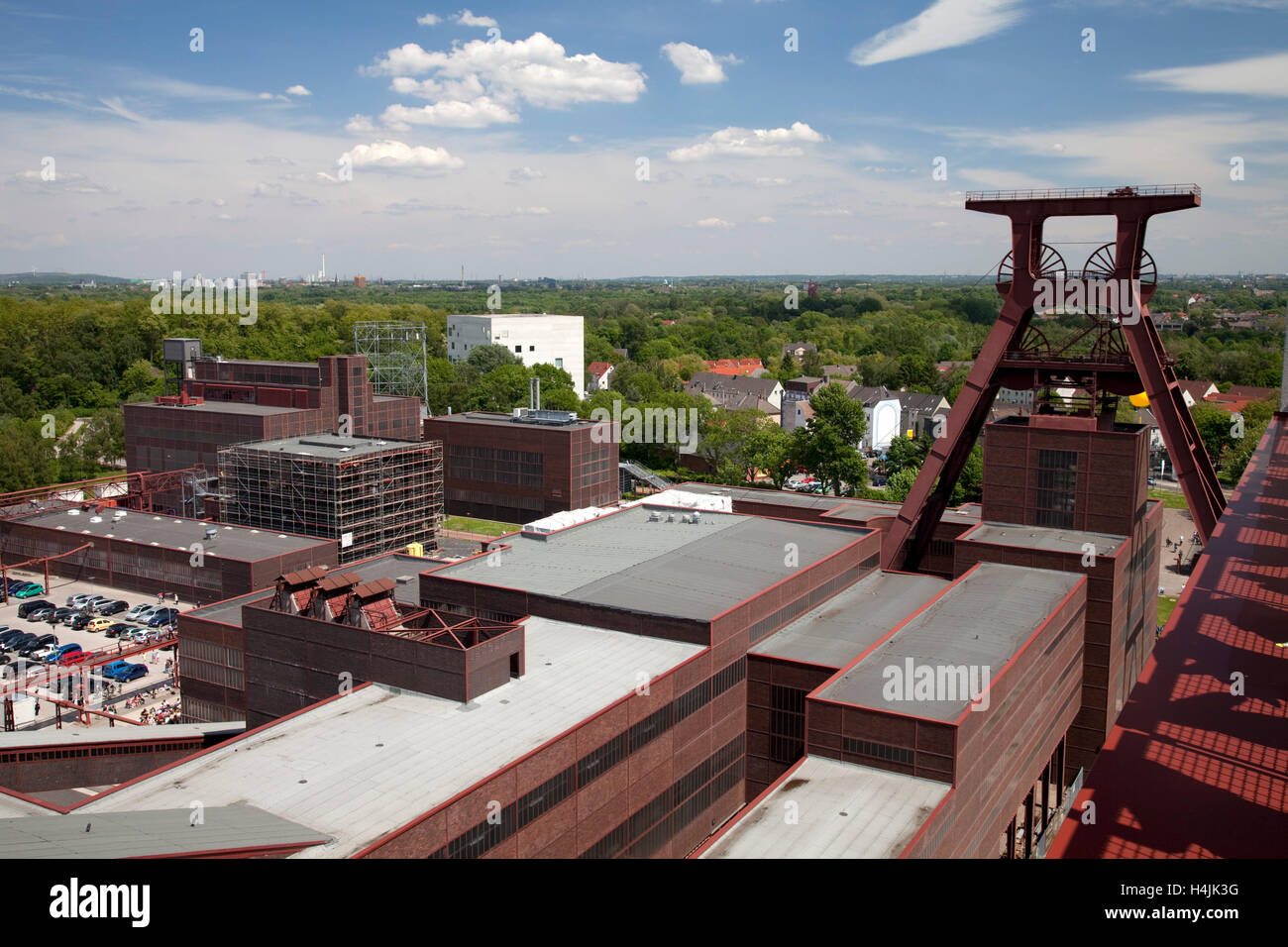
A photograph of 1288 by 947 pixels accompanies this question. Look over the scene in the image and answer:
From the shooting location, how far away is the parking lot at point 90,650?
38719 mm

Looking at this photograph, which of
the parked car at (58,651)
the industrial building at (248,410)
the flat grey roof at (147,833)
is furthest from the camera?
the industrial building at (248,410)

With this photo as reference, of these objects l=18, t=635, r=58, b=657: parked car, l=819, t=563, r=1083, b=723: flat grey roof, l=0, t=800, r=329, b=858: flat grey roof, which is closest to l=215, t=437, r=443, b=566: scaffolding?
l=18, t=635, r=58, b=657: parked car

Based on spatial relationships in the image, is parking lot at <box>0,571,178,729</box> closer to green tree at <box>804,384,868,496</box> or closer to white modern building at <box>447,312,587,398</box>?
green tree at <box>804,384,868,496</box>

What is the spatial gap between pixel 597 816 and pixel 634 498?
56538mm

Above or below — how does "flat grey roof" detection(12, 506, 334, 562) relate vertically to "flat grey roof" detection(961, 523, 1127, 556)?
below

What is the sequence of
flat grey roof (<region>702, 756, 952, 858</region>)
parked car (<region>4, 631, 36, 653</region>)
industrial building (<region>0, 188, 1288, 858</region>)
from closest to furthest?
1. industrial building (<region>0, 188, 1288, 858</region>)
2. flat grey roof (<region>702, 756, 952, 858</region>)
3. parked car (<region>4, 631, 36, 653</region>)

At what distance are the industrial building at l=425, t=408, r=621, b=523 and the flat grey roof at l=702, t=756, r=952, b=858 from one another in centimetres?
4644

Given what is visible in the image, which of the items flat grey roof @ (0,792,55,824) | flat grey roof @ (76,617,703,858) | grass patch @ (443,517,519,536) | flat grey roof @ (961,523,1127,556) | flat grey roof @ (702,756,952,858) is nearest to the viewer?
flat grey roof @ (76,617,703,858)

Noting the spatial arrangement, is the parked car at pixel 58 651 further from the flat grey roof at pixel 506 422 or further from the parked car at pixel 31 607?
the flat grey roof at pixel 506 422

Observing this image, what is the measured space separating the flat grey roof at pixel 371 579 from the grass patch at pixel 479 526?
22.5m

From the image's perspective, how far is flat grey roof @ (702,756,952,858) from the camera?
2167cm

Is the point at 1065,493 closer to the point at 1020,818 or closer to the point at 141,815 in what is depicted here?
the point at 1020,818

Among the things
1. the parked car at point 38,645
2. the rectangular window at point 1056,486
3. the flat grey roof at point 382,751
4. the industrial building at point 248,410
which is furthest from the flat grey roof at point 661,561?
the industrial building at point 248,410
